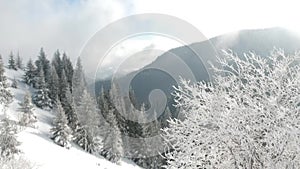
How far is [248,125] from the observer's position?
858 centimetres

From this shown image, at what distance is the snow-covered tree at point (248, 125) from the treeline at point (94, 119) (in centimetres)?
5150

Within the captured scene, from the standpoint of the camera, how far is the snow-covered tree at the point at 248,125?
27.1 ft

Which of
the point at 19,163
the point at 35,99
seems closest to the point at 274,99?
the point at 19,163

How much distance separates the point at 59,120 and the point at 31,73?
44758mm

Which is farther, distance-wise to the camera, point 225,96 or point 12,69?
point 12,69

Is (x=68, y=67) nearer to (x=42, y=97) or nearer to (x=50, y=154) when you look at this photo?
(x=42, y=97)

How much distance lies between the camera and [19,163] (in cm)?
2423

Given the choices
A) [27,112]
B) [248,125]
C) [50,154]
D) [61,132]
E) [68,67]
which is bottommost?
[50,154]

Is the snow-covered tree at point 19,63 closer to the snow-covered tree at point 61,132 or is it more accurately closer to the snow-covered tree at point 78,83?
the snow-covered tree at point 78,83

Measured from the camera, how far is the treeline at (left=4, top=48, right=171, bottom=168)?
212 ft

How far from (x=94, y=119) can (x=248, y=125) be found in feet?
203

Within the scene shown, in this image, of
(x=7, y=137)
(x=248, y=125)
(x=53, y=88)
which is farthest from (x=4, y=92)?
(x=248, y=125)

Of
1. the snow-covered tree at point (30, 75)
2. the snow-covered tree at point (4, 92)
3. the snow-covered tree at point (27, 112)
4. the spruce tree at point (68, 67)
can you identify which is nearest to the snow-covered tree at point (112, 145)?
the snow-covered tree at point (27, 112)

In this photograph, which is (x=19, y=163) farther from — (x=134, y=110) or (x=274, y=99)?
(x=134, y=110)
